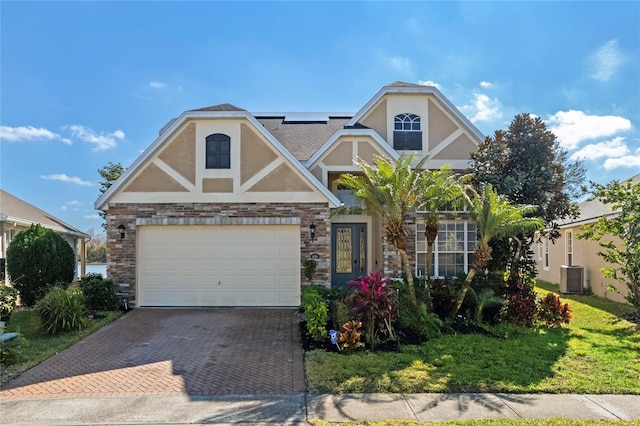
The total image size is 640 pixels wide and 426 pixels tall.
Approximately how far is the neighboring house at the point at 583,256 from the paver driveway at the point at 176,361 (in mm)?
10854

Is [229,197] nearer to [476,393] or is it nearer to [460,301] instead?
[460,301]

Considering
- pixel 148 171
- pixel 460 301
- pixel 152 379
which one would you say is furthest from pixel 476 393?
pixel 148 171

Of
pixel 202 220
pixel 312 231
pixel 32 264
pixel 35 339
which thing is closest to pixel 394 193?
pixel 312 231

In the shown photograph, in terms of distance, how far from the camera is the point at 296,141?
16.8 metres

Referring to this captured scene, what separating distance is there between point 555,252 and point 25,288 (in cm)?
2169

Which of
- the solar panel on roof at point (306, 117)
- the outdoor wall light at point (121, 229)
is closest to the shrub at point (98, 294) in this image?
the outdoor wall light at point (121, 229)

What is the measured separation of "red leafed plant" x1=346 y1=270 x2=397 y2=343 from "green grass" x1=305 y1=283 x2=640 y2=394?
0.72 meters

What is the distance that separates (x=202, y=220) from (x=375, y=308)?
6.60m

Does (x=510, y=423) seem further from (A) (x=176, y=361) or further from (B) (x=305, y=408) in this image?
(A) (x=176, y=361)

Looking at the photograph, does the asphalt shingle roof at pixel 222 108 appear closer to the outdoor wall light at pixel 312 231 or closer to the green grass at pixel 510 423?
the outdoor wall light at pixel 312 231

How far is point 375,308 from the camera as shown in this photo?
30.1ft

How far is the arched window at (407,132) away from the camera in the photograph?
15.2 m

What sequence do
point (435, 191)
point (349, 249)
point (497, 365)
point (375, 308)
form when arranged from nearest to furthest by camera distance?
point (497, 365)
point (375, 308)
point (435, 191)
point (349, 249)

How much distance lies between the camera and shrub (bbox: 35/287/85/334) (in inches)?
402
